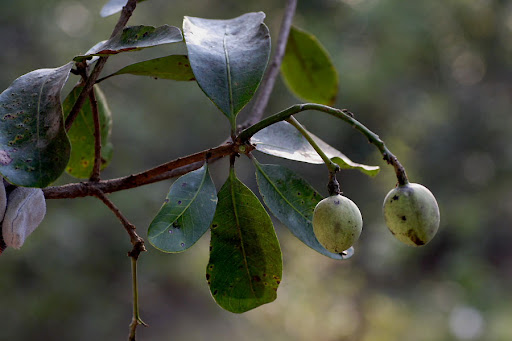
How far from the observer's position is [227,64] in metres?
0.59

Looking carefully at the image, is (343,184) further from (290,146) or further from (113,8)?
(290,146)

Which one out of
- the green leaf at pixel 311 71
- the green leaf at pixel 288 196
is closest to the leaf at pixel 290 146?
the green leaf at pixel 288 196

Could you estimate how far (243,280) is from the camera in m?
0.63

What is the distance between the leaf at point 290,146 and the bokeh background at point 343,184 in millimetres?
3211

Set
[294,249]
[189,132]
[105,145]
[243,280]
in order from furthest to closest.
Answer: [189,132] → [294,249] → [105,145] → [243,280]

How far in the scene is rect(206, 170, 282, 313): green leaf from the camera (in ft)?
2.01

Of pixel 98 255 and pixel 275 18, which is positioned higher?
pixel 275 18

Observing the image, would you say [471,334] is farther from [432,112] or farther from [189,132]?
[189,132]

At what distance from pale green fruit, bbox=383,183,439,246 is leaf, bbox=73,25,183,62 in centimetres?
26

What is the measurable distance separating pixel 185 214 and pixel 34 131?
0.16m

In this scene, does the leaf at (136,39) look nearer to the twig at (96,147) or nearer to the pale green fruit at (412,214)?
the twig at (96,147)

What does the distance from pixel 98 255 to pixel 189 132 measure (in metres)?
1.98

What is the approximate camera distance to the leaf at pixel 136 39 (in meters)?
0.54

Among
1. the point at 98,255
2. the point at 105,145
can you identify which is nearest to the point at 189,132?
the point at 98,255
